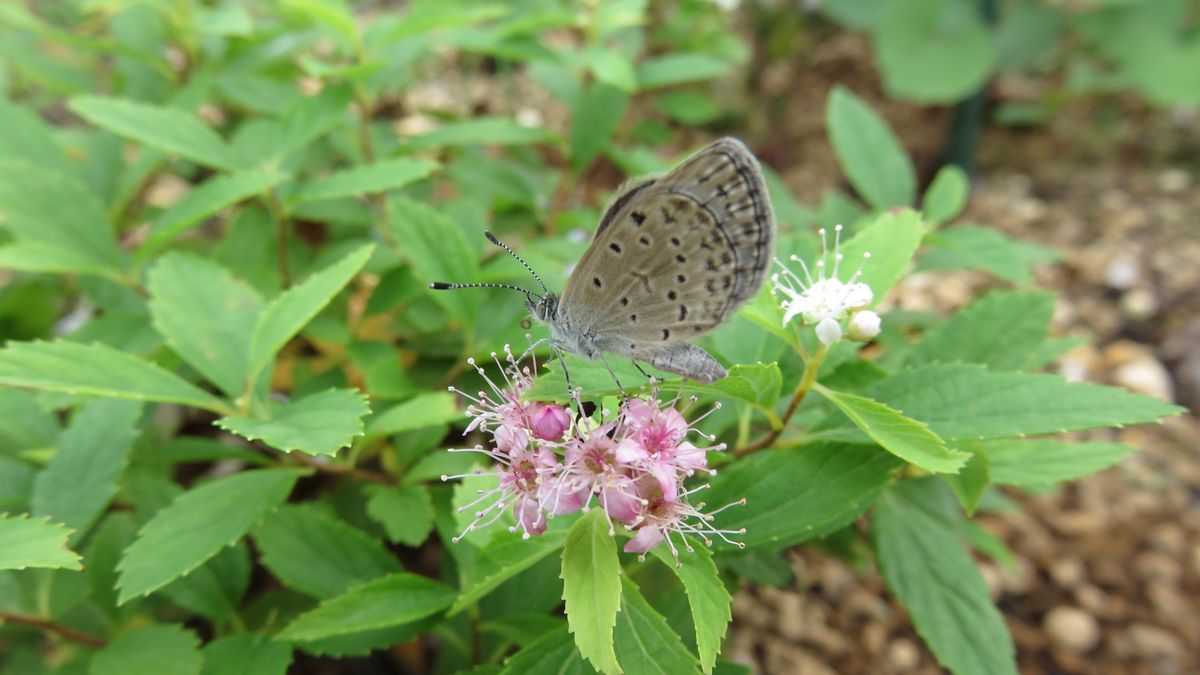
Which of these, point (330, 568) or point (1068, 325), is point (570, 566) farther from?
point (1068, 325)

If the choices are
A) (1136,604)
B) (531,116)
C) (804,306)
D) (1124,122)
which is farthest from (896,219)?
(1124,122)

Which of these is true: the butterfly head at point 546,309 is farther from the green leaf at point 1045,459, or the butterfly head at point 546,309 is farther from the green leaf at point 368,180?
the green leaf at point 1045,459

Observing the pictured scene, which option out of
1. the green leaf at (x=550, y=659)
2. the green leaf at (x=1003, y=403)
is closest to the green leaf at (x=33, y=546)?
the green leaf at (x=550, y=659)

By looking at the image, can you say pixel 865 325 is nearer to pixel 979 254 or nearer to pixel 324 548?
pixel 979 254

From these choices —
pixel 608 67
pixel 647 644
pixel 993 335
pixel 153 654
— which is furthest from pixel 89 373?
pixel 993 335

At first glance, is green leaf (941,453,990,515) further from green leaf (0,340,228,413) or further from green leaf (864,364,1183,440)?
green leaf (0,340,228,413)
